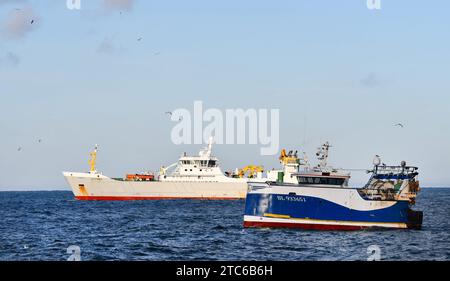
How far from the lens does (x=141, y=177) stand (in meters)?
141

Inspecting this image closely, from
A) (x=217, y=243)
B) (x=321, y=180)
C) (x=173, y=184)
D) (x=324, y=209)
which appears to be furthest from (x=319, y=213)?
(x=173, y=184)

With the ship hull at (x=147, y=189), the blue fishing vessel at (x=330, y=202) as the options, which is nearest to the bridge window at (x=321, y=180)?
the blue fishing vessel at (x=330, y=202)

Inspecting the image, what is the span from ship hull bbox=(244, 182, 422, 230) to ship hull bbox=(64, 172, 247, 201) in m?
85.3

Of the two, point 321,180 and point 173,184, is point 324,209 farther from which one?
point 173,184

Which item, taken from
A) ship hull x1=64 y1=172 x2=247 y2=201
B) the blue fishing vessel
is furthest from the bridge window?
ship hull x1=64 y1=172 x2=247 y2=201

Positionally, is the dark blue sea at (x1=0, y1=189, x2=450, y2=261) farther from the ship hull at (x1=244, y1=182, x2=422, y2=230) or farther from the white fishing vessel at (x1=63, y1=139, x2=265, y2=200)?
A: the white fishing vessel at (x1=63, y1=139, x2=265, y2=200)

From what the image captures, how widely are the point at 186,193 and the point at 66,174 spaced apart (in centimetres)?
2631

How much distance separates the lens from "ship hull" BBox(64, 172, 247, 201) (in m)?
136

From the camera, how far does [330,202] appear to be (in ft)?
169

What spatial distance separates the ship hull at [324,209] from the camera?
2028 inches

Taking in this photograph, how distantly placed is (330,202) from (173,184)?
89317 mm
